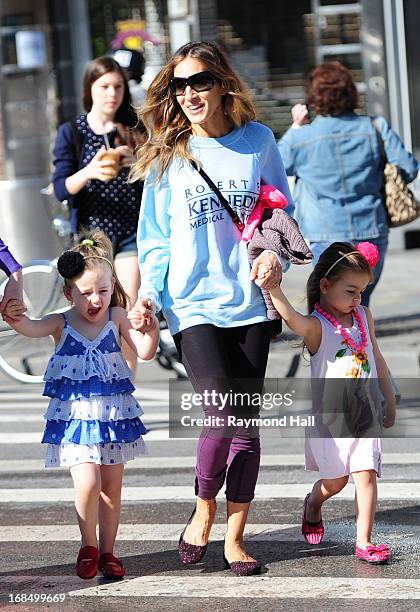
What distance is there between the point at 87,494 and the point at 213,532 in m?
0.91

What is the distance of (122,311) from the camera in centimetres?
515

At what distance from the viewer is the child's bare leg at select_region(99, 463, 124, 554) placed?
5.01m

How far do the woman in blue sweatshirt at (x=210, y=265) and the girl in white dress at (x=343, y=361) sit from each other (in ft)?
0.71

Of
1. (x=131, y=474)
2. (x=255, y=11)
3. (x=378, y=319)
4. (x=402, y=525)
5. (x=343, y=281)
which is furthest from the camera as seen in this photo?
(x=255, y=11)

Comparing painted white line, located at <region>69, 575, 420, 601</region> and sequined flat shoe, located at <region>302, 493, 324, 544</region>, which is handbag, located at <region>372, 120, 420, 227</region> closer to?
sequined flat shoe, located at <region>302, 493, 324, 544</region>

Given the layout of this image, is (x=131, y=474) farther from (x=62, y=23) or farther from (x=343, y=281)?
(x=62, y=23)

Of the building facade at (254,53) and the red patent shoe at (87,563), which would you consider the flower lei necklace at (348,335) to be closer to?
the red patent shoe at (87,563)

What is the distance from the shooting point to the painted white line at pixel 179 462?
6.84 m

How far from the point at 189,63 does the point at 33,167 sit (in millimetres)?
10466

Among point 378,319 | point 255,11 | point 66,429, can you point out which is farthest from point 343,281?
point 255,11

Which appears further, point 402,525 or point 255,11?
point 255,11

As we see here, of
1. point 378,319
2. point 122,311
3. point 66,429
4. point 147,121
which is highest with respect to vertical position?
point 147,121

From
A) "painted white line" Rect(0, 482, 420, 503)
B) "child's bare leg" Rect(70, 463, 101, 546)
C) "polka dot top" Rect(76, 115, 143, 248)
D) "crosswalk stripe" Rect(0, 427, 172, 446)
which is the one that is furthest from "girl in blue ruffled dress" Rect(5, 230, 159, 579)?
"crosswalk stripe" Rect(0, 427, 172, 446)

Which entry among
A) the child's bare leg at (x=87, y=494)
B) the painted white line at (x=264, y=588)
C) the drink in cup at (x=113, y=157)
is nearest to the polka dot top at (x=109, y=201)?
the drink in cup at (x=113, y=157)
